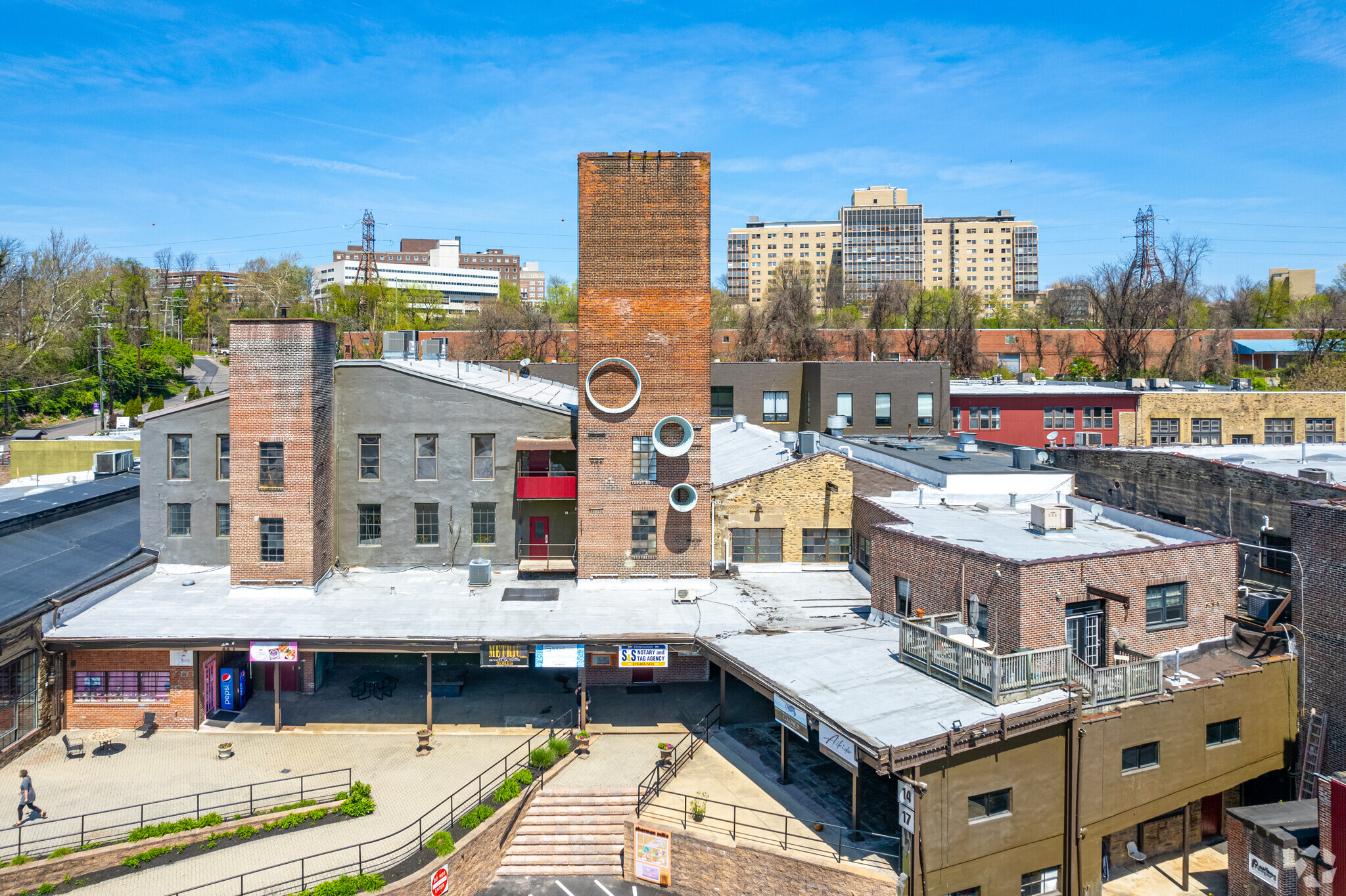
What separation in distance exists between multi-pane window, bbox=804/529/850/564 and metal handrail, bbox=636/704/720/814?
780cm

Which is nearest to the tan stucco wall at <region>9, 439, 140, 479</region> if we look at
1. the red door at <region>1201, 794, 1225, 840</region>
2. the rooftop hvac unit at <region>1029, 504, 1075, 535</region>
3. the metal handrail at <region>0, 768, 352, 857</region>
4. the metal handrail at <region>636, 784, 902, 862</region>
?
the metal handrail at <region>0, 768, 352, 857</region>

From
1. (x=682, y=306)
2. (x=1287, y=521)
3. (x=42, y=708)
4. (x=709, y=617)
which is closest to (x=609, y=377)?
(x=682, y=306)

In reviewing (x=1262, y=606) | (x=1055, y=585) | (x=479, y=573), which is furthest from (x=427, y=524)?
(x=1262, y=606)

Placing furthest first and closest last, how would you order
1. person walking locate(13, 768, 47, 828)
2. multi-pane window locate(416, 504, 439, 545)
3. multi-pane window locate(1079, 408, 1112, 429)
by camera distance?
multi-pane window locate(1079, 408, 1112, 429) → multi-pane window locate(416, 504, 439, 545) → person walking locate(13, 768, 47, 828)

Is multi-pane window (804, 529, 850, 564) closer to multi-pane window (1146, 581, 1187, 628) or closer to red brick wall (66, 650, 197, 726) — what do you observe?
multi-pane window (1146, 581, 1187, 628)

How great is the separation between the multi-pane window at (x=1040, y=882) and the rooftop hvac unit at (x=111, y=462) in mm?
41368

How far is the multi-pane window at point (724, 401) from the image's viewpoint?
51.8 m

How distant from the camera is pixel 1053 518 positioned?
79.4ft

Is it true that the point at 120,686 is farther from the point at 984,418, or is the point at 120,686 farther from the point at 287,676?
the point at 984,418

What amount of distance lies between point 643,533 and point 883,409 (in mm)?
24007

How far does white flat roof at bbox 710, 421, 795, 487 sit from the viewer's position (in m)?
32.9

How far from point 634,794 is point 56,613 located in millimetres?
18165

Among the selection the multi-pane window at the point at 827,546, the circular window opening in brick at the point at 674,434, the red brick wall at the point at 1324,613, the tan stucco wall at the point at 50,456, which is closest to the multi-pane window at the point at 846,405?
the multi-pane window at the point at 827,546

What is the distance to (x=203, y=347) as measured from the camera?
377ft
